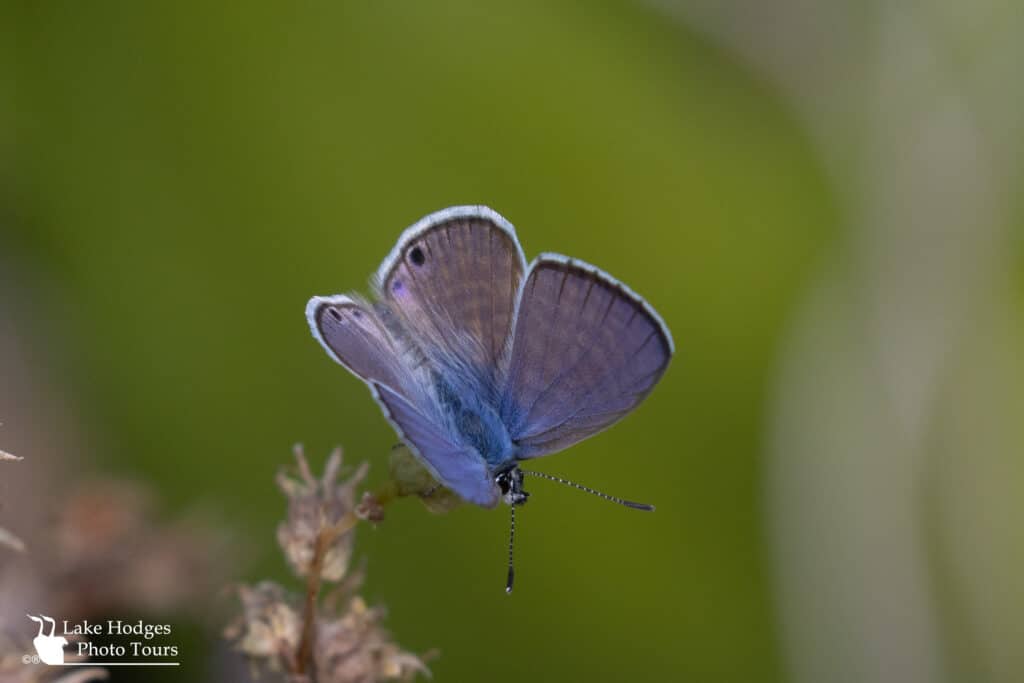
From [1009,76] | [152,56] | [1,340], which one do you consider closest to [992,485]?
[1009,76]

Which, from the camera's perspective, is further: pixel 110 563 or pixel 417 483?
pixel 110 563

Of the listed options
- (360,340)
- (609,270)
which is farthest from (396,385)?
(609,270)

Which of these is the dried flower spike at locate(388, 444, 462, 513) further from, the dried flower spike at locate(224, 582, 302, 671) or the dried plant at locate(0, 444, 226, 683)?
the dried plant at locate(0, 444, 226, 683)

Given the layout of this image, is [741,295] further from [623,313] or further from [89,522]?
[89,522]

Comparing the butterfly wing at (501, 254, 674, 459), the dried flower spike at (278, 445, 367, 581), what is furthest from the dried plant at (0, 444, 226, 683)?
the butterfly wing at (501, 254, 674, 459)

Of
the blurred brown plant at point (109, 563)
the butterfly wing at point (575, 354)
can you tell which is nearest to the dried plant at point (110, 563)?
the blurred brown plant at point (109, 563)

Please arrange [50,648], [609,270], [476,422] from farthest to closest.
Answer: [609,270] < [476,422] < [50,648]

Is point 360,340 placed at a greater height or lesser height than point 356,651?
greater

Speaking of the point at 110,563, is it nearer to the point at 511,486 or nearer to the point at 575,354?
the point at 511,486
